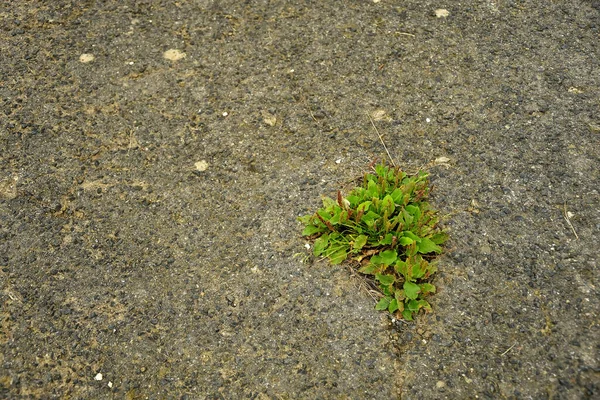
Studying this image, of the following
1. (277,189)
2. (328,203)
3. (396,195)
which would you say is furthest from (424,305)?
(277,189)

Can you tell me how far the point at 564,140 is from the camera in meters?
2.88

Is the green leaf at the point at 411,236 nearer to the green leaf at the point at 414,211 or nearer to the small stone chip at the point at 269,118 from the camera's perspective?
the green leaf at the point at 414,211

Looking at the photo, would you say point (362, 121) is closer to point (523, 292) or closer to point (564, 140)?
point (564, 140)

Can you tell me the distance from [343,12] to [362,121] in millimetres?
883

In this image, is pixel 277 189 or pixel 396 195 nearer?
pixel 396 195

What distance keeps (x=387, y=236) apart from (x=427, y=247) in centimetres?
17

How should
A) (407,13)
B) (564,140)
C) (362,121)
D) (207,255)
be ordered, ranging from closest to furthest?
(207,255) < (564,140) < (362,121) < (407,13)

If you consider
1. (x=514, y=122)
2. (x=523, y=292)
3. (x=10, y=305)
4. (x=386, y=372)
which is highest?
(x=514, y=122)

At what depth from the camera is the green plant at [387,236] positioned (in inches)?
95.5

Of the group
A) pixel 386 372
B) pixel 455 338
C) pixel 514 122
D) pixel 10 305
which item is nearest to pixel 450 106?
pixel 514 122

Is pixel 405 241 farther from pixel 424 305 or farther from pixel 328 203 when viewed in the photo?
pixel 328 203

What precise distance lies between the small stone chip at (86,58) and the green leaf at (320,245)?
5.99 ft

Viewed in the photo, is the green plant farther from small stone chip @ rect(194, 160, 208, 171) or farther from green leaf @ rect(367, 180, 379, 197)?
small stone chip @ rect(194, 160, 208, 171)

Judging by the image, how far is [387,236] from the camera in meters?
2.52
